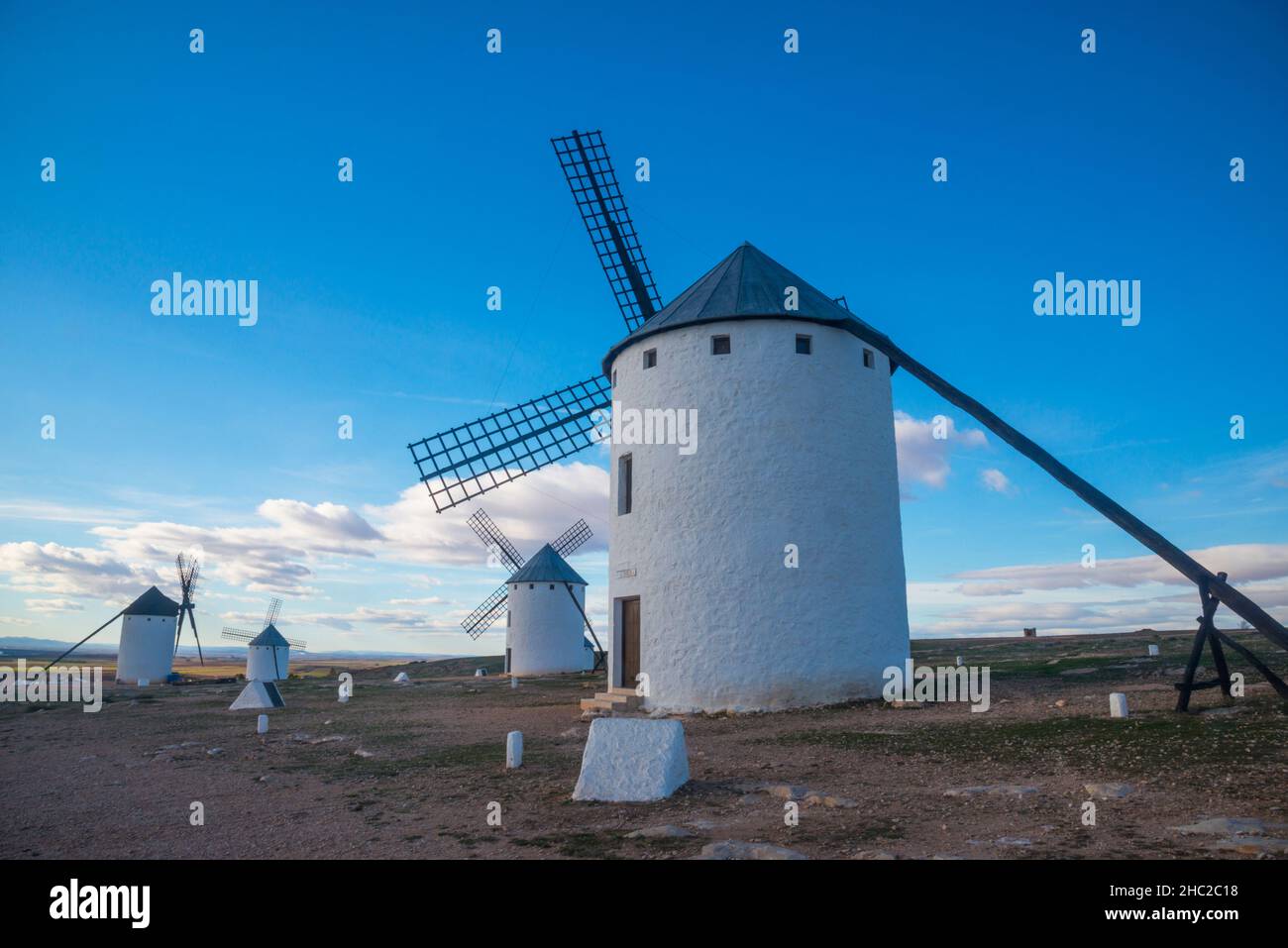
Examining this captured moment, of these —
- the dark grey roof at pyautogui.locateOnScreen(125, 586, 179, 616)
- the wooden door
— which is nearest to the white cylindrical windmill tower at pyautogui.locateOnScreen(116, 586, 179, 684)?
the dark grey roof at pyautogui.locateOnScreen(125, 586, 179, 616)

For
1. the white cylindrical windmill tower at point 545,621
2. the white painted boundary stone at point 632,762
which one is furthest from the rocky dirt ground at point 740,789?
the white cylindrical windmill tower at point 545,621

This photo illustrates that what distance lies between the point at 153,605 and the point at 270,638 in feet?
20.6

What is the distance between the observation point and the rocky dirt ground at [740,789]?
6.48 m

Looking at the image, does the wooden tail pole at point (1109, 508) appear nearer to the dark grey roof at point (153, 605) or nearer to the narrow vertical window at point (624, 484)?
the narrow vertical window at point (624, 484)

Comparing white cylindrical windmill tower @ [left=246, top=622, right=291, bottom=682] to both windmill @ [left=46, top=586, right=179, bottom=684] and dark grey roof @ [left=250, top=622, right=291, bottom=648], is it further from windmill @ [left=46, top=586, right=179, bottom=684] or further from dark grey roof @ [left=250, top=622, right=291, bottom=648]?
windmill @ [left=46, top=586, right=179, bottom=684]

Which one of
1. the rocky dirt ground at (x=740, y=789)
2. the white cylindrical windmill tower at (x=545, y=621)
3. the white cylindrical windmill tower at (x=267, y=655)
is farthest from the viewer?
the white cylindrical windmill tower at (x=267, y=655)

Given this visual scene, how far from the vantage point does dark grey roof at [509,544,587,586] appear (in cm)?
4194

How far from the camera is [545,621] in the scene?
1631 inches

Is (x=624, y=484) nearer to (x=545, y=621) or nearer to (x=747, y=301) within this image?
(x=747, y=301)

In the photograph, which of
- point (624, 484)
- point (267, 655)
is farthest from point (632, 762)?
point (267, 655)

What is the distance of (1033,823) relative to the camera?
6.67 meters

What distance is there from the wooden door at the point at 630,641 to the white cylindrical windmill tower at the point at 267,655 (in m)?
30.7
